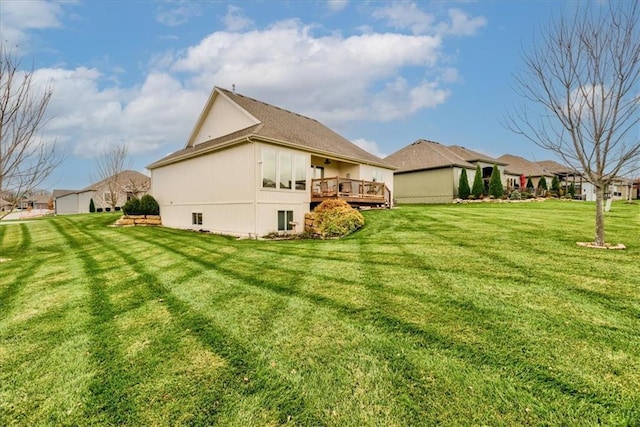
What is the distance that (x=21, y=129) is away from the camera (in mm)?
8312

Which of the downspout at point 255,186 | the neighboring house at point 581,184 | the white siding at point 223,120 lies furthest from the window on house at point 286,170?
the neighboring house at point 581,184

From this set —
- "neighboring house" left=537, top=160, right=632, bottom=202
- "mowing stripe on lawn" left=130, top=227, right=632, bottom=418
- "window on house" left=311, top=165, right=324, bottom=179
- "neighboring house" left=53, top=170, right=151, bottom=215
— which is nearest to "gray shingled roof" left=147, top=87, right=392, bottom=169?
"window on house" left=311, top=165, right=324, bottom=179

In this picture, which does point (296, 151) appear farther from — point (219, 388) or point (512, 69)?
point (219, 388)

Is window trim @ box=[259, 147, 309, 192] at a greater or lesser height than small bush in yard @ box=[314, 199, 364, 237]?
greater

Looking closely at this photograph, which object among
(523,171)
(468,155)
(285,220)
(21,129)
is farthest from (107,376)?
(523,171)

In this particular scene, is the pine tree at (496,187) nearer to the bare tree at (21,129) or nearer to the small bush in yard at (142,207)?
the small bush in yard at (142,207)

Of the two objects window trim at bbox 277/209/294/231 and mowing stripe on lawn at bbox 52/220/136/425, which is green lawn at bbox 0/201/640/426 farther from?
window trim at bbox 277/209/294/231

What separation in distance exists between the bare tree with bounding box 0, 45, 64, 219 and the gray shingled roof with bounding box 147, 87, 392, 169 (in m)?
5.93

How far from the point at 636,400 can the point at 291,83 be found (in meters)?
21.7

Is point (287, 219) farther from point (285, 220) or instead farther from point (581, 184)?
point (581, 184)

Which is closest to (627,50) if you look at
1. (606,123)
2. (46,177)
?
(606,123)

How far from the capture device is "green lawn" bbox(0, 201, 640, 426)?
251 cm

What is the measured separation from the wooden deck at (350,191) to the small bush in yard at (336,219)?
1.25m

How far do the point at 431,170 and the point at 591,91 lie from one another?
18.9 metres
